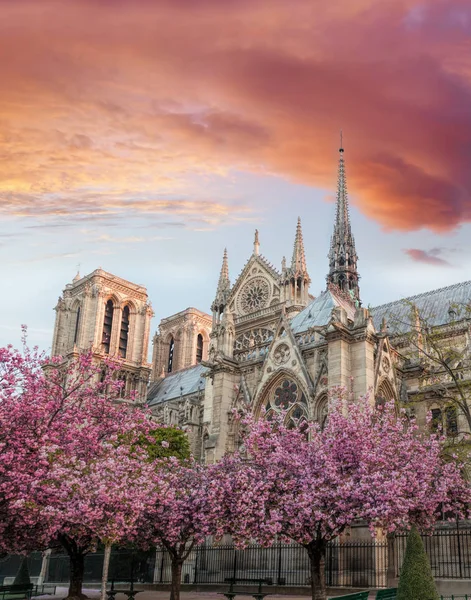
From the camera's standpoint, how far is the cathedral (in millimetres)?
28516

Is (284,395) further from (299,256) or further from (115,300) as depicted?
(115,300)

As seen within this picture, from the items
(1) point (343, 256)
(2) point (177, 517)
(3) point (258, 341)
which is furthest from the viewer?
Result: (1) point (343, 256)

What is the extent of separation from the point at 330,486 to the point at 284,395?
11.0m

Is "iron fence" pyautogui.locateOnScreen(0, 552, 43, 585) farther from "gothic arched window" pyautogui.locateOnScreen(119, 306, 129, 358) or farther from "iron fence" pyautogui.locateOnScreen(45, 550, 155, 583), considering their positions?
"gothic arched window" pyautogui.locateOnScreen(119, 306, 129, 358)

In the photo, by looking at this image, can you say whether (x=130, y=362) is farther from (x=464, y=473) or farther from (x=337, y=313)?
(x=464, y=473)

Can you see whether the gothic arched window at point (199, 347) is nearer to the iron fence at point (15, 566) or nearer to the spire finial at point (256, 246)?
the spire finial at point (256, 246)

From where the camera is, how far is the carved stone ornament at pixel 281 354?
30.5 metres

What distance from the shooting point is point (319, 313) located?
114ft

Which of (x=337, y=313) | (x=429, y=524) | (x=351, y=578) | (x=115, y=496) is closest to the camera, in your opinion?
(x=115, y=496)

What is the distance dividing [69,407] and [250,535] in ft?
23.9

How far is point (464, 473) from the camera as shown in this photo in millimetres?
23141

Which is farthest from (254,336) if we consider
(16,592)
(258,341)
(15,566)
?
(16,592)

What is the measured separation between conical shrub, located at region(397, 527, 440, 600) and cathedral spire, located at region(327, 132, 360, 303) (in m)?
45.9

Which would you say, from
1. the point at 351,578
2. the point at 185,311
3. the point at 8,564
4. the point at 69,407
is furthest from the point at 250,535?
the point at 185,311
